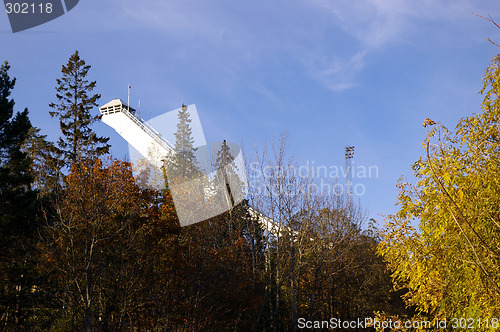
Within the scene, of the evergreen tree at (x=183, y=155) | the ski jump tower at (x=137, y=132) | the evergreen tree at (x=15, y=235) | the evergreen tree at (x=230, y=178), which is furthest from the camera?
the ski jump tower at (x=137, y=132)

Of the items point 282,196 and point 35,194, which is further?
point 282,196

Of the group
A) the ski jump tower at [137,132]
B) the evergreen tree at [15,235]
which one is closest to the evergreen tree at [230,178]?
the ski jump tower at [137,132]

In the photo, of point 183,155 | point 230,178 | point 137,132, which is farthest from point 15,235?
point 137,132

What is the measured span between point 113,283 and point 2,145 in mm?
9656

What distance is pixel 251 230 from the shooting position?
22906 millimetres

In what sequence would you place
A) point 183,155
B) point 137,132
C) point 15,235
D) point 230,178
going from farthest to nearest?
point 137,132 < point 183,155 < point 230,178 < point 15,235

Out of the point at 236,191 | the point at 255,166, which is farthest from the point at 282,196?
the point at 236,191

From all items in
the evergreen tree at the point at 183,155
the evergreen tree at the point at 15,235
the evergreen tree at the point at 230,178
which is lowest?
the evergreen tree at the point at 15,235

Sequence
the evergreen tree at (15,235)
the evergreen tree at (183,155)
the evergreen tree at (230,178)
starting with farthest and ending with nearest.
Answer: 1. the evergreen tree at (183,155)
2. the evergreen tree at (230,178)
3. the evergreen tree at (15,235)

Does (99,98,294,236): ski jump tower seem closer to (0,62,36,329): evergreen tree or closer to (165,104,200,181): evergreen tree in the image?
(165,104,200,181): evergreen tree

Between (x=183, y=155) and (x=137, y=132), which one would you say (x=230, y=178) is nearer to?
(x=183, y=155)

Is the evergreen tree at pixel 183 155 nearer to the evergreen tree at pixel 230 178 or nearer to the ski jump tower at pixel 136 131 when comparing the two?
the ski jump tower at pixel 136 131

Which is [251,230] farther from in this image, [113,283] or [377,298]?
[377,298]

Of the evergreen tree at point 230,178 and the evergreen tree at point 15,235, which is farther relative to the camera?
the evergreen tree at point 230,178
